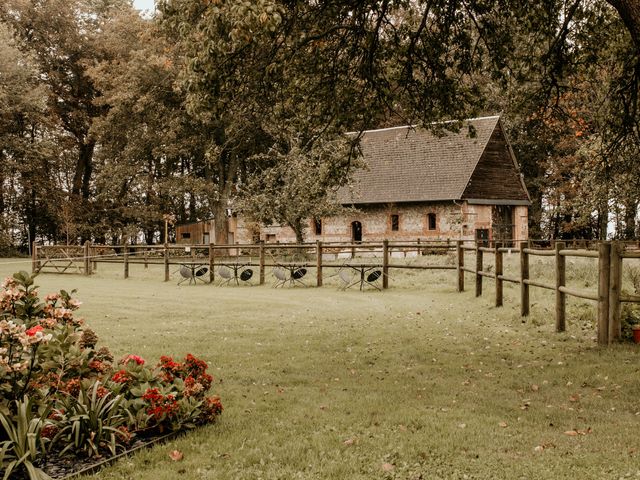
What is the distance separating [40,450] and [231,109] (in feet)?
21.2

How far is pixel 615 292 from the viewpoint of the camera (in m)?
8.80

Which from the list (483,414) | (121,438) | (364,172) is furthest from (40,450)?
(364,172)

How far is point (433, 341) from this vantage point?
990 cm

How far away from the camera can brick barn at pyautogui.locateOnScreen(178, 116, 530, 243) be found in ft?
119

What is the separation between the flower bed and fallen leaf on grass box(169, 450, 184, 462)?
1.35 feet

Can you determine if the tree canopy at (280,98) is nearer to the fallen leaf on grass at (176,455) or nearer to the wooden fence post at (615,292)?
the wooden fence post at (615,292)

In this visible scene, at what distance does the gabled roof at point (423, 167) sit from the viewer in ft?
119

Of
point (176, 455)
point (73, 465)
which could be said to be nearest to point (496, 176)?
point (176, 455)

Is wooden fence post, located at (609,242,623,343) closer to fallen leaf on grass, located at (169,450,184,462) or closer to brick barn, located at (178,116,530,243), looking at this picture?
fallen leaf on grass, located at (169,450,184,462)

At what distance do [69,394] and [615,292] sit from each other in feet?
24.0

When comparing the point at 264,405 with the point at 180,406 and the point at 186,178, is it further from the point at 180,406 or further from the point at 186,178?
the point at 186,178

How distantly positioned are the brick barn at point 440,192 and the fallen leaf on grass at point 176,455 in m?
30.3

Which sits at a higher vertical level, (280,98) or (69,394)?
(280,98)

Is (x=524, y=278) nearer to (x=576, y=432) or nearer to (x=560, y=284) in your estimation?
(x=560, y=284)
